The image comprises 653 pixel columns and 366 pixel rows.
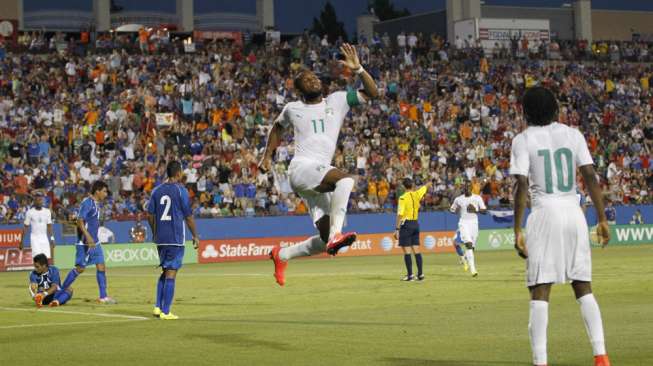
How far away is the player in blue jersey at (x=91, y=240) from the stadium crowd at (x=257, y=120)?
1631cm

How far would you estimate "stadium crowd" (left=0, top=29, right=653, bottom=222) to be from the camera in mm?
41062

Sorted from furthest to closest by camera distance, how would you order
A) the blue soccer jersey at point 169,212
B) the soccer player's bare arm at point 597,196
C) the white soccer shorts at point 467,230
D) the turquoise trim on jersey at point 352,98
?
the white soccer shorts at point 467,230
the blue soccer jersey at point 169,212
the turquoise trim on jersey at point 352,98
the soccer player's bare arm at point 597,196

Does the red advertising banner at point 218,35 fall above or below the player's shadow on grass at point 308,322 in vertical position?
above

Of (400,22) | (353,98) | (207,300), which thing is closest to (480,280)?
(207,300)

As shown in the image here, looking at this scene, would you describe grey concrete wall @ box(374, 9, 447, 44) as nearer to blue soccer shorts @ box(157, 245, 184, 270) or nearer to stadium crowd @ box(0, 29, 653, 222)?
stadium crowd @ box(0, 29, 653, 222)

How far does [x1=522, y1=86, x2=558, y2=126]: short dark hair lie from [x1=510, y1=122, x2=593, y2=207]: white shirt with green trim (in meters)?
0.12

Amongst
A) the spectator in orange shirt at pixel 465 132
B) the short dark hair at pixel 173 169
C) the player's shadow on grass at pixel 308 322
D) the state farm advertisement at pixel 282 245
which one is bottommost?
the state farm advertisement at pixel 282 245

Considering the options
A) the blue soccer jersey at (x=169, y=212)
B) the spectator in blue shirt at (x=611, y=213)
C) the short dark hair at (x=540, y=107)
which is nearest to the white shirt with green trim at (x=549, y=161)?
the short dark hair at (x=540, y=107)

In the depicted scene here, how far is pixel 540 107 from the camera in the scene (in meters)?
9.55

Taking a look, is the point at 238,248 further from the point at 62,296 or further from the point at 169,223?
the point at 169,223

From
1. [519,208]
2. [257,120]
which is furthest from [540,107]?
[257,120]

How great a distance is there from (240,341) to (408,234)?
14.4m

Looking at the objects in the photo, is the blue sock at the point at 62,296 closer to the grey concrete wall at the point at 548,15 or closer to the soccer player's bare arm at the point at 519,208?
the soccer player's bare arm at the point at 519,208

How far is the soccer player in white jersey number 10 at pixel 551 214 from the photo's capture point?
9.40 m
